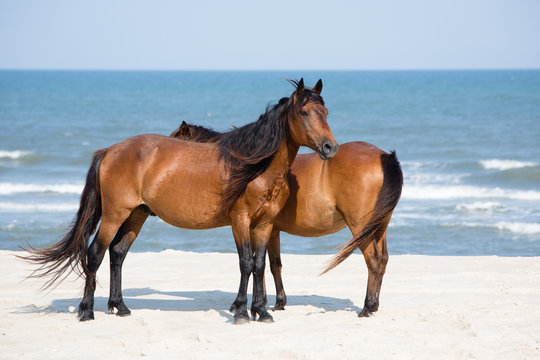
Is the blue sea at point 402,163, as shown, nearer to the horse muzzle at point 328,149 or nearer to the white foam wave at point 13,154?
the white foam wave at point 13,154

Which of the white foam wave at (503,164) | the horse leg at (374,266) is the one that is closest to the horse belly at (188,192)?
the horse leg at (374,266)

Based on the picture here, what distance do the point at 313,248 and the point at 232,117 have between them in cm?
3211

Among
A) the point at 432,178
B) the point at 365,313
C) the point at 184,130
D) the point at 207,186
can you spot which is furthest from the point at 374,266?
the point at 432,178

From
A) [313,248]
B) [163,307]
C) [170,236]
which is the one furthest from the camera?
[170,236]

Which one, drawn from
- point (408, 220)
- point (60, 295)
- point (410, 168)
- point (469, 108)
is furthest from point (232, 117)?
point (60, 295)

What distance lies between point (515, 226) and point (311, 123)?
9.14m

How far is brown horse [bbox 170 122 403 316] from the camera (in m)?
5.45

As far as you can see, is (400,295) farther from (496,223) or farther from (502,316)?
(496,223)

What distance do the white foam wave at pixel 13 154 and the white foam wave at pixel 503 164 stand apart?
655 inches

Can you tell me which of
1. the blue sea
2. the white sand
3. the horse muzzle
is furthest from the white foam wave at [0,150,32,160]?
the horse muzzle

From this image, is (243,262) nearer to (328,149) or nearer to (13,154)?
(328,149)

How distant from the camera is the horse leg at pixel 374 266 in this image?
5559mm

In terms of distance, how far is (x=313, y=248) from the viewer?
11469 mm

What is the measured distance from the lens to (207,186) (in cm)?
545
